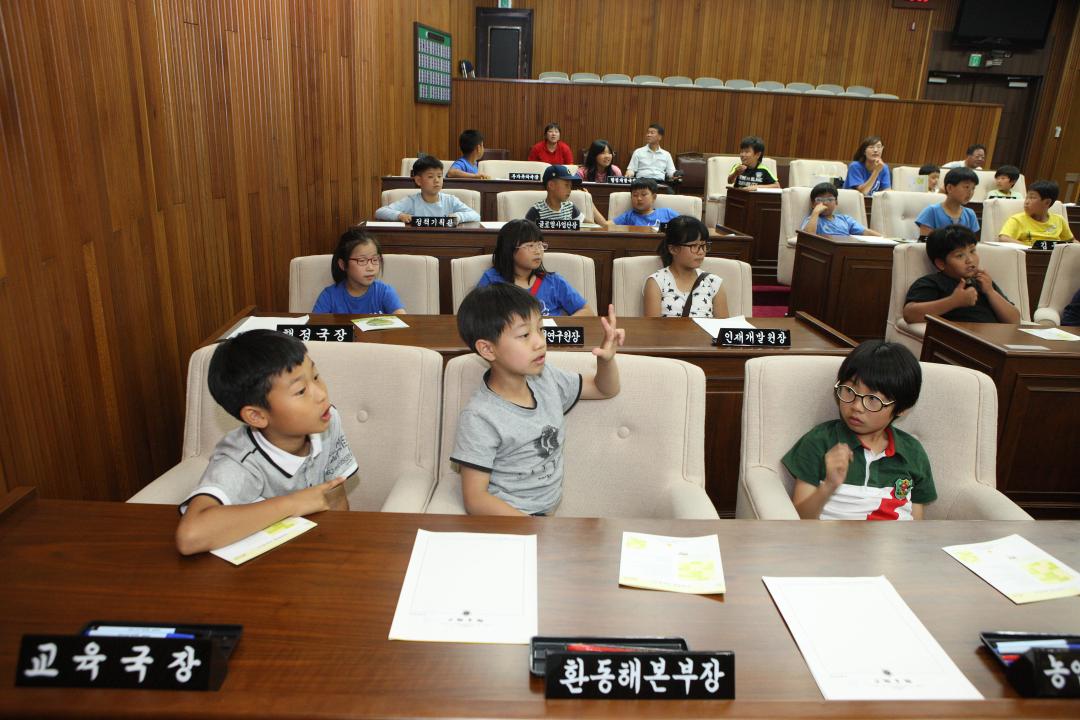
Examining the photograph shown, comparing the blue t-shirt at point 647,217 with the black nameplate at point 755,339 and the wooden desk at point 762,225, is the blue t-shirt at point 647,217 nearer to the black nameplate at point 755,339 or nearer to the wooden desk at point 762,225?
the wooden desk at point 762,225

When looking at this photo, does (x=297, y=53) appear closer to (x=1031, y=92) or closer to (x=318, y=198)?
(x=318, y=198)

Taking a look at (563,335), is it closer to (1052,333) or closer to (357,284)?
(357,284)

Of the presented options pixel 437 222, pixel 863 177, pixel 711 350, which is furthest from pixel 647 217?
pixel 863 177

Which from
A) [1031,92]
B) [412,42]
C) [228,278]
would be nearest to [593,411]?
[228,278]

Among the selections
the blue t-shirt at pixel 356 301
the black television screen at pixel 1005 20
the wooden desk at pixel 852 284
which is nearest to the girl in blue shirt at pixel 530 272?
the blue t-shirt at pixel 356 301

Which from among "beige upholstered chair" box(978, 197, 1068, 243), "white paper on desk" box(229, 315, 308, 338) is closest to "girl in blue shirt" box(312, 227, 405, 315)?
"white paper on desk" box(229, 315, 308, 338)

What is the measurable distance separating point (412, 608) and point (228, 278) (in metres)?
2.48

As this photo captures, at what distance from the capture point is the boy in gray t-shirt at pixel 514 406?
1.52 meters

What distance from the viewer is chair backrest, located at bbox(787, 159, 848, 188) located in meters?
7.12

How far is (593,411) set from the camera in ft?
5.61

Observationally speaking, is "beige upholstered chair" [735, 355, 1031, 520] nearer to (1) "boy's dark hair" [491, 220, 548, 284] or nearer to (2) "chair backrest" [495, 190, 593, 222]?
(1) "boy's dark hair" [491, 220, 548, 284]

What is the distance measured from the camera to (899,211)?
17.3 feet

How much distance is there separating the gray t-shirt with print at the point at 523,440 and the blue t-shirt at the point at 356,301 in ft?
4.36

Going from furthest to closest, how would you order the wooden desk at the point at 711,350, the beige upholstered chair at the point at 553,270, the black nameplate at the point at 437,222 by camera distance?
the black nameplate at the point at 437,222 → the beige upholstered chair at the point at 553,270 → the wooden desk at the point at 711,350
